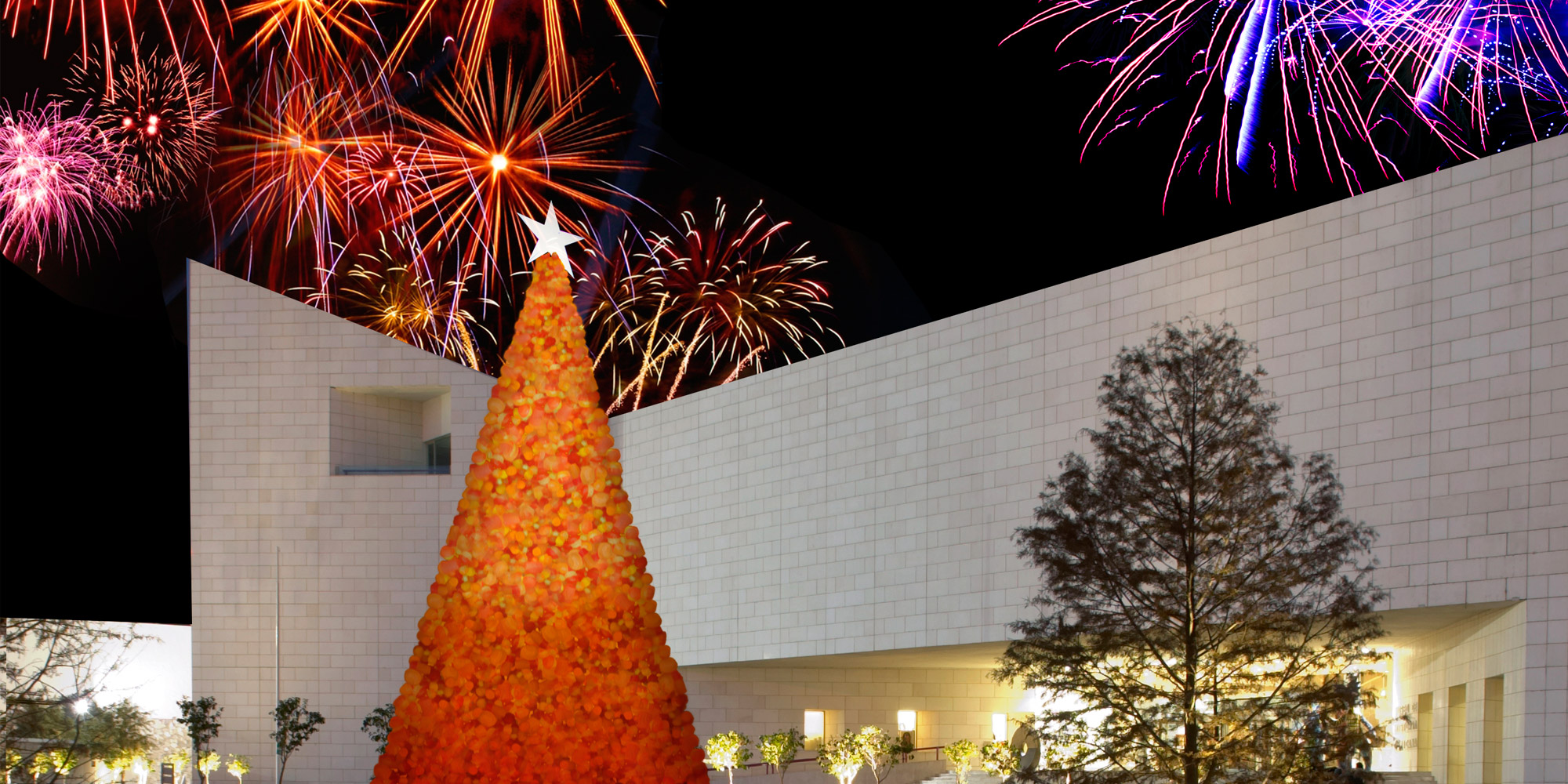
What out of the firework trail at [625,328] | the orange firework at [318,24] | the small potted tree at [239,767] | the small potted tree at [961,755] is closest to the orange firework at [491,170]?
the firework trail at [625,328]

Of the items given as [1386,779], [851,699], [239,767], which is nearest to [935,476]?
[851,699]

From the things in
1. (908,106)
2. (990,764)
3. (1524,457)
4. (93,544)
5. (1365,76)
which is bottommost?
(990,764)

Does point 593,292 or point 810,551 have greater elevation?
point 593,292

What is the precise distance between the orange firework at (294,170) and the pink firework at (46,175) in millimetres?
4044

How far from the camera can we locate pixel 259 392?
4062 centimetres

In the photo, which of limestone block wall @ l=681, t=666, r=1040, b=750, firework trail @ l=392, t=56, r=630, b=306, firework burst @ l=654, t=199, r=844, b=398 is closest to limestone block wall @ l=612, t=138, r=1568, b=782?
limestone block wall @ l=681, t=666, r=1040, b=750

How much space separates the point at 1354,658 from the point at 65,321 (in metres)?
45.3

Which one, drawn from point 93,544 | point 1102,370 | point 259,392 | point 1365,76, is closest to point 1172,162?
point 1365,76

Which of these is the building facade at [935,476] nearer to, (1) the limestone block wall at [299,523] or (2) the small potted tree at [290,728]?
(1) the limestone block wall at [299,523]

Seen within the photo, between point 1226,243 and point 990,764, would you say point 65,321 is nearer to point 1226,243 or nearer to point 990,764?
point 990,764

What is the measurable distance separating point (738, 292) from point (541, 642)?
31.7m

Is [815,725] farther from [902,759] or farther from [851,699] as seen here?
[902,759]

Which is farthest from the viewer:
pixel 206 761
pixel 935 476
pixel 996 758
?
pixel 206 761

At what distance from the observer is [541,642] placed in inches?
573
